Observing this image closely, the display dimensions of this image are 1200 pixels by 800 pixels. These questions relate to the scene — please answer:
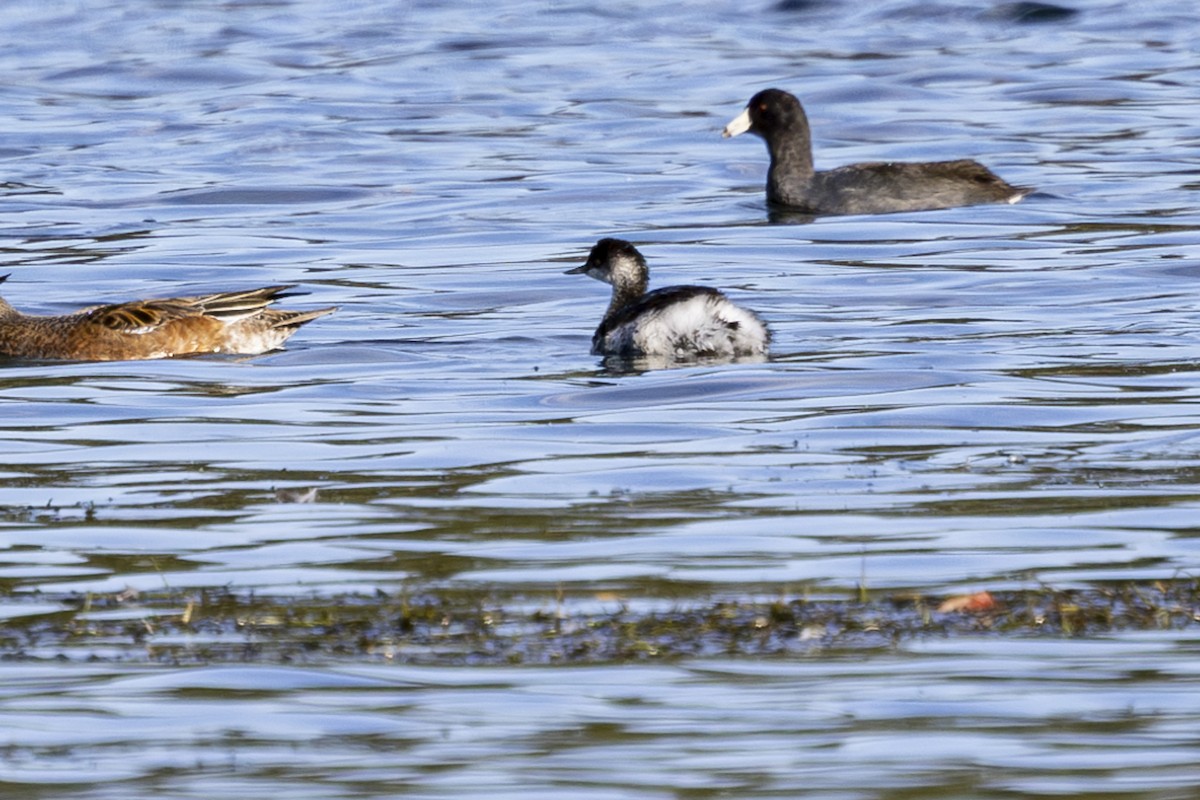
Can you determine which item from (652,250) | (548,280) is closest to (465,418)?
(548,280)

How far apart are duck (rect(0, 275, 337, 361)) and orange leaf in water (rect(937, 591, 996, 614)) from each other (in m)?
7.14

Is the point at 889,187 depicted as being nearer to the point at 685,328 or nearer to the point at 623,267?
the point at 623,267

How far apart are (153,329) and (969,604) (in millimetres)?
7254

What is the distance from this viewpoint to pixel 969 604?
6723mm

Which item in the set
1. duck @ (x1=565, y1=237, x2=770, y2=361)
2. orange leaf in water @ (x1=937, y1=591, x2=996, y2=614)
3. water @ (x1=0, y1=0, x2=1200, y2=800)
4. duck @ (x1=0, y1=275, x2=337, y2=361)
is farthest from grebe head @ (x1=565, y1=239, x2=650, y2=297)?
orange leaf in water @ (x1=937, y1=591, x2=996, y2=614)

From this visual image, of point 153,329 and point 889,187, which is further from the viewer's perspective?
point 889,187

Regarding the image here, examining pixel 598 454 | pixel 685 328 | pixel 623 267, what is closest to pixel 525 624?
pixel 598 454

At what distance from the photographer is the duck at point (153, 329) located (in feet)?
42.8

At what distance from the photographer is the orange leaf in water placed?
21.9 feet

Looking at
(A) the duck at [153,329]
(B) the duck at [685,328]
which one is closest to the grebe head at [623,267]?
(B) the duck at [685,328]

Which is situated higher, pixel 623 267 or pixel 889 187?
pixel 623 267

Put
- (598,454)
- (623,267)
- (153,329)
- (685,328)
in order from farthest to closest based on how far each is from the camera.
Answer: (623,267), (153,329), (685,328), (598,454)

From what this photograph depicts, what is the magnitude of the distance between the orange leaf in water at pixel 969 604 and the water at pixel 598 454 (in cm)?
16

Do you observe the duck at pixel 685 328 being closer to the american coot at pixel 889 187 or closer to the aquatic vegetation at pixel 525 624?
the aquatic vegetation at pixel 525 624
